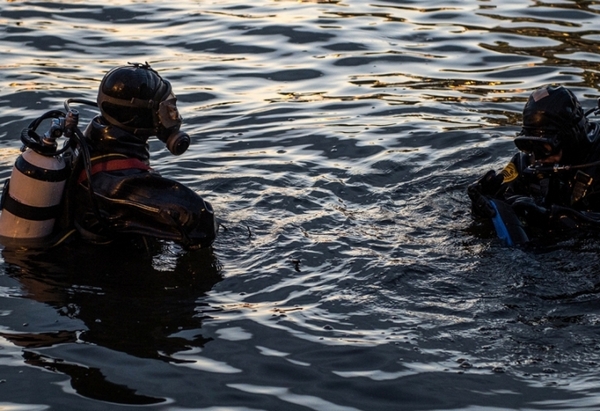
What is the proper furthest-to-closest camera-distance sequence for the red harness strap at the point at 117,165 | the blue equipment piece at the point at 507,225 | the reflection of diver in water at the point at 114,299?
A: the blue equipment piece at the point at 507,225
the red harness strap at the point at 117,165
the reflection of diver in water at the point at 114,299

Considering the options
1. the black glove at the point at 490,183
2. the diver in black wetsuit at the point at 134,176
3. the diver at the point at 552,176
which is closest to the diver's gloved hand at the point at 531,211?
the diver at the point at 552,176

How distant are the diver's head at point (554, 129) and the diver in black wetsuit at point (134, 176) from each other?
2096 mm

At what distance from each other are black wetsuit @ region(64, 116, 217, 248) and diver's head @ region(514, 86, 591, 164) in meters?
2.09

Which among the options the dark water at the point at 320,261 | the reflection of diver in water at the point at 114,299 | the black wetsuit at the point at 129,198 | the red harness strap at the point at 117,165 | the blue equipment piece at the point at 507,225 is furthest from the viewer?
the blue equipment piece at the point at 507,225

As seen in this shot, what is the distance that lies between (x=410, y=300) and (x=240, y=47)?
675cm

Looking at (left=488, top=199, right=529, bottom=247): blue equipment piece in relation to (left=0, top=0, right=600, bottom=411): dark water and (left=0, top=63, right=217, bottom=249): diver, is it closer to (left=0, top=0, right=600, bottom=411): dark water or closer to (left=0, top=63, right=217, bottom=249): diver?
(left=0, top=0, right=600, bottom=411): dark water

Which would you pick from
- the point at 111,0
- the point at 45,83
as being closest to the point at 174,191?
the point at 45,83

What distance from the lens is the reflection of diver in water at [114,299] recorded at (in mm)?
5258

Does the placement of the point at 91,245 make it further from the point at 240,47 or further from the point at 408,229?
the point at 240,47

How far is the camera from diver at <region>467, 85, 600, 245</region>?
643 centimetres

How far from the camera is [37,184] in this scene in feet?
20.2

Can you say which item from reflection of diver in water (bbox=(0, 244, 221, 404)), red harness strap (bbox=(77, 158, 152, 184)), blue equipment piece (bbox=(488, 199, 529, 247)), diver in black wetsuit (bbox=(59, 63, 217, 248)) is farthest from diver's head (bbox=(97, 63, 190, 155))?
blue equipment piece (bbox=(488, 199, 529, 247))

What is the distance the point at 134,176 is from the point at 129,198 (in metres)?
0.14

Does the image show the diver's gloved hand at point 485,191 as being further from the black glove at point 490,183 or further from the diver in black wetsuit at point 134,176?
the diver in black wetsuit at point 134,176
